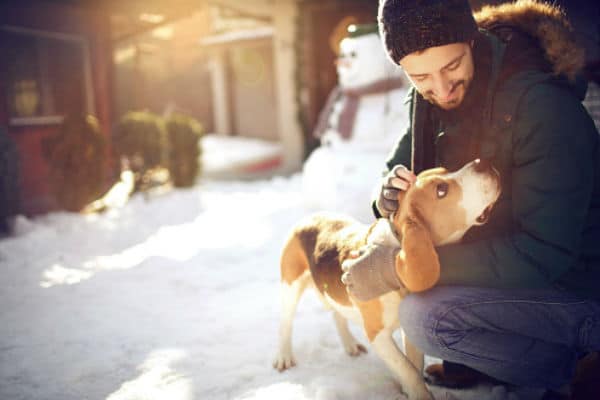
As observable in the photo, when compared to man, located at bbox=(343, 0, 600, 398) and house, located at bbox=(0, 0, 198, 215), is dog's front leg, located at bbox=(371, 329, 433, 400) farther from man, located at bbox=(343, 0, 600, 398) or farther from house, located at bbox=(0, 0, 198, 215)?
house, located at bbox=(0, 0, 198, 215)

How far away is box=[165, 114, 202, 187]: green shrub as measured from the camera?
27.9ft

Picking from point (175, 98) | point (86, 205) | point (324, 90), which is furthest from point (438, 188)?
point (175, 98)

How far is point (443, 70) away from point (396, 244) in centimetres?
76

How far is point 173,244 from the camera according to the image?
17.0 feet

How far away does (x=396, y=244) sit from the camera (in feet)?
6.40

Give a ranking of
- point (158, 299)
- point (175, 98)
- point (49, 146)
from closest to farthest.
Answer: point (158, 299), point (49, 146), point (175, 98)

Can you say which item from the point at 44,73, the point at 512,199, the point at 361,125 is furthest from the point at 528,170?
the point at 44,73

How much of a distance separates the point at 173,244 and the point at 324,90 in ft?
20.2

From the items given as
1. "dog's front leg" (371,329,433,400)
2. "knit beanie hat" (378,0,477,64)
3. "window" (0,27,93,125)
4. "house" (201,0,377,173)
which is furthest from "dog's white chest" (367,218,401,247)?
"house" (201,0,377,173)

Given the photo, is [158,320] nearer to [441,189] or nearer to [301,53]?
[441,189]

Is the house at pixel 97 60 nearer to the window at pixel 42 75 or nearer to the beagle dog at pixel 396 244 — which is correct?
the window at pixel 42 75

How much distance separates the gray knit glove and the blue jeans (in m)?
0.19

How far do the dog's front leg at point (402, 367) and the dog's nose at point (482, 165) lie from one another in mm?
846

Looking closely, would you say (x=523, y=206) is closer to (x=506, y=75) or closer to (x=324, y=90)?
(x=506, y=75)
